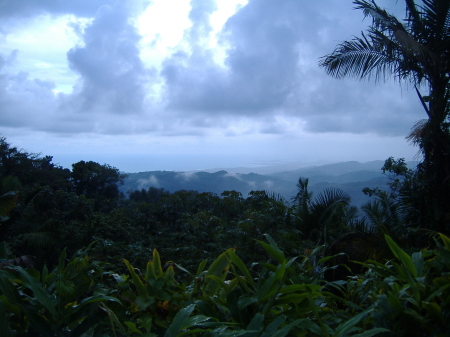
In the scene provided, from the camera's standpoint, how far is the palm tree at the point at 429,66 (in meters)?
5.98

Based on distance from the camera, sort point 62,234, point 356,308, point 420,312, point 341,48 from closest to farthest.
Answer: point 420,312 → point 356,308 → point 341,48 → point 62,234

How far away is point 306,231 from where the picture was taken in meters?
9.77

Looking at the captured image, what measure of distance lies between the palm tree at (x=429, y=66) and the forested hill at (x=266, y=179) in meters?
5.37

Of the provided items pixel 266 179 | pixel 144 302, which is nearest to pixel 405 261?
pixel 144 302

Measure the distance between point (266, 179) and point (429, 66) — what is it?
954 cm

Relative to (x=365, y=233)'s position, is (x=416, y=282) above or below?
above

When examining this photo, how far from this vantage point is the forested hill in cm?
1350

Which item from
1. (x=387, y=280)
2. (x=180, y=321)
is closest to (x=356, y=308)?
(x=387, y=280)

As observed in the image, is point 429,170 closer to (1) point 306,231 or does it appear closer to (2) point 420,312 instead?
(1) point 306,231

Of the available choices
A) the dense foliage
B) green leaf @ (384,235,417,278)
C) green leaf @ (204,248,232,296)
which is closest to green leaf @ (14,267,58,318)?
the dense foliage

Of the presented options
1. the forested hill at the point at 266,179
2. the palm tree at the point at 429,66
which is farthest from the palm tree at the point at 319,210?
the palm tree at the point at 429,66

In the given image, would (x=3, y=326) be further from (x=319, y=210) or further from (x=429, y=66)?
(x=319, y=210)

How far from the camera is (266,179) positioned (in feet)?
49.8

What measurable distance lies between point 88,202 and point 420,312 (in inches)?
341
